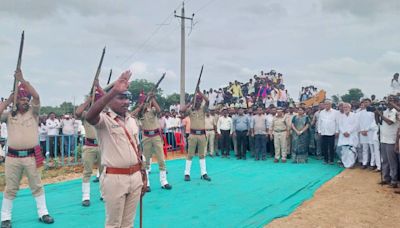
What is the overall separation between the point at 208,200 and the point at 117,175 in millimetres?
3734

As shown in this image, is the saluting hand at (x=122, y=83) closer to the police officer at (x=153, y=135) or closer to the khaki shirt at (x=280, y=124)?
the police officer at (x=153, y=135)

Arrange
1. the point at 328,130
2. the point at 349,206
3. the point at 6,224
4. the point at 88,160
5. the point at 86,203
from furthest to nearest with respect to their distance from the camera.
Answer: the point at 328,130 < the point at 88,160 < the point at 86,203 < the point at 349,206 < the point at 6,224

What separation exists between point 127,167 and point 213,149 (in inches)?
425

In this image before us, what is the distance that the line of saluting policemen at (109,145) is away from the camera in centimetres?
324

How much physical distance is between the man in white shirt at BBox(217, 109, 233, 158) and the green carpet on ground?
133 inches

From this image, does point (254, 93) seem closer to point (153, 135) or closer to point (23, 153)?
point (153, 135)

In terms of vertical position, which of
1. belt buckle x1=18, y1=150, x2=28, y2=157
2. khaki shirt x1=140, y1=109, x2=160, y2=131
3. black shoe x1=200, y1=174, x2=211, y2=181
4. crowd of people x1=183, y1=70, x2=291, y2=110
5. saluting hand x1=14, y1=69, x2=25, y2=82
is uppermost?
crowd of people x1=183, y1=70, x2=291, y2=110

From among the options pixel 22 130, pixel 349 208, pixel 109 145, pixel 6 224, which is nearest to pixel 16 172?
pixel 22 130

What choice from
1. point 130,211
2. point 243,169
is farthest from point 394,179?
point 130,211

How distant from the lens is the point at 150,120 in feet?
26.1

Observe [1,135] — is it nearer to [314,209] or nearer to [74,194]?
[74,194]

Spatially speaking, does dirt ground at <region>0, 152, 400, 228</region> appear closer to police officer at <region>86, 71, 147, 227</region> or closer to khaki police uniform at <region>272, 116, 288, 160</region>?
police officer at <region>86, 71, 147, 227</region>

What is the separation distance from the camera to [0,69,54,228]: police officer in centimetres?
520

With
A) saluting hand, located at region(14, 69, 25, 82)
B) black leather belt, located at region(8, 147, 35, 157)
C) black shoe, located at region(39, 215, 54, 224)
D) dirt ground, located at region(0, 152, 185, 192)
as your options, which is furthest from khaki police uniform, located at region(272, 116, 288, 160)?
saluting hand, located at region(14, 69, 25, 82)
